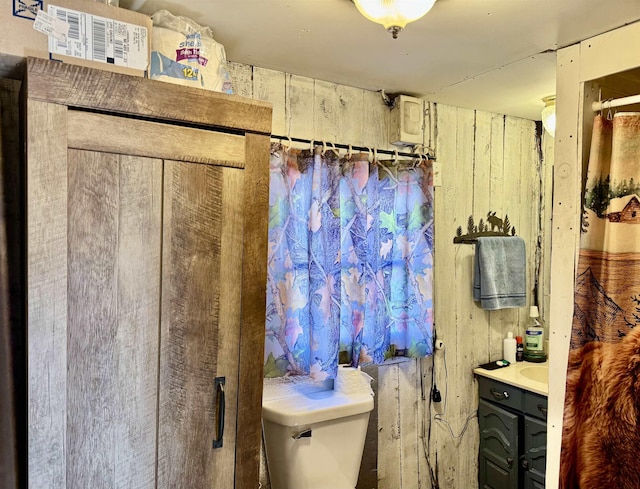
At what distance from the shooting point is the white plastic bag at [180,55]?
1224mm

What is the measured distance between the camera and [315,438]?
1.83 m

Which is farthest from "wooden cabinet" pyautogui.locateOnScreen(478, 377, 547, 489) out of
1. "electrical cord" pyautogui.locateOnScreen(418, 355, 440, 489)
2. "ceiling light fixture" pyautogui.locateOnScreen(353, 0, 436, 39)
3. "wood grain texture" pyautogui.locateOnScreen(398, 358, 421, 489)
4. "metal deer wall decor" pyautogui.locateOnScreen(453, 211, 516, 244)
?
"ceiling light fixture" pyautogui.locateOnScreen(353, 0, 436, 39)

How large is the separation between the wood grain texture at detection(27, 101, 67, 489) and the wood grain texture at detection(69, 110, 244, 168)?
0.04m

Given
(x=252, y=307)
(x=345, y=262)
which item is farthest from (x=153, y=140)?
(x=345, y=262)

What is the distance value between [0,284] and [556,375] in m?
1.74

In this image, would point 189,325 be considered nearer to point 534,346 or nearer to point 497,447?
point 497,447

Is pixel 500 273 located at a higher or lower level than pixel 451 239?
lower

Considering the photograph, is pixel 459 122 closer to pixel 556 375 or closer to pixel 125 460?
pixel 556 375

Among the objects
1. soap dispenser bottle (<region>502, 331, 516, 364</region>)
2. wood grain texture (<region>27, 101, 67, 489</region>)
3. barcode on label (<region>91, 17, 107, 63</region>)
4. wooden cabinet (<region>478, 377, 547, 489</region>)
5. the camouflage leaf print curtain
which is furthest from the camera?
soap dispenser bottle (<region>502, 331, 516, 364</region>)

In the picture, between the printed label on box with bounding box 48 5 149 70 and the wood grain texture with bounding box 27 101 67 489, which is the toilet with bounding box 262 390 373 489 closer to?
the wood grain texture with bounding box 27 101 67 489

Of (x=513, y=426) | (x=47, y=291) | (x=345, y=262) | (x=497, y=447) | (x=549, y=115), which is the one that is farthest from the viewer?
(x=497, y=447)

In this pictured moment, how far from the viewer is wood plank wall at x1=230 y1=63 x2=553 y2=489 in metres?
2.11

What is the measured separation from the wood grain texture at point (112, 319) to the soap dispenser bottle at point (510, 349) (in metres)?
2.16

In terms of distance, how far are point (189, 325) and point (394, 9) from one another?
0.98 m
